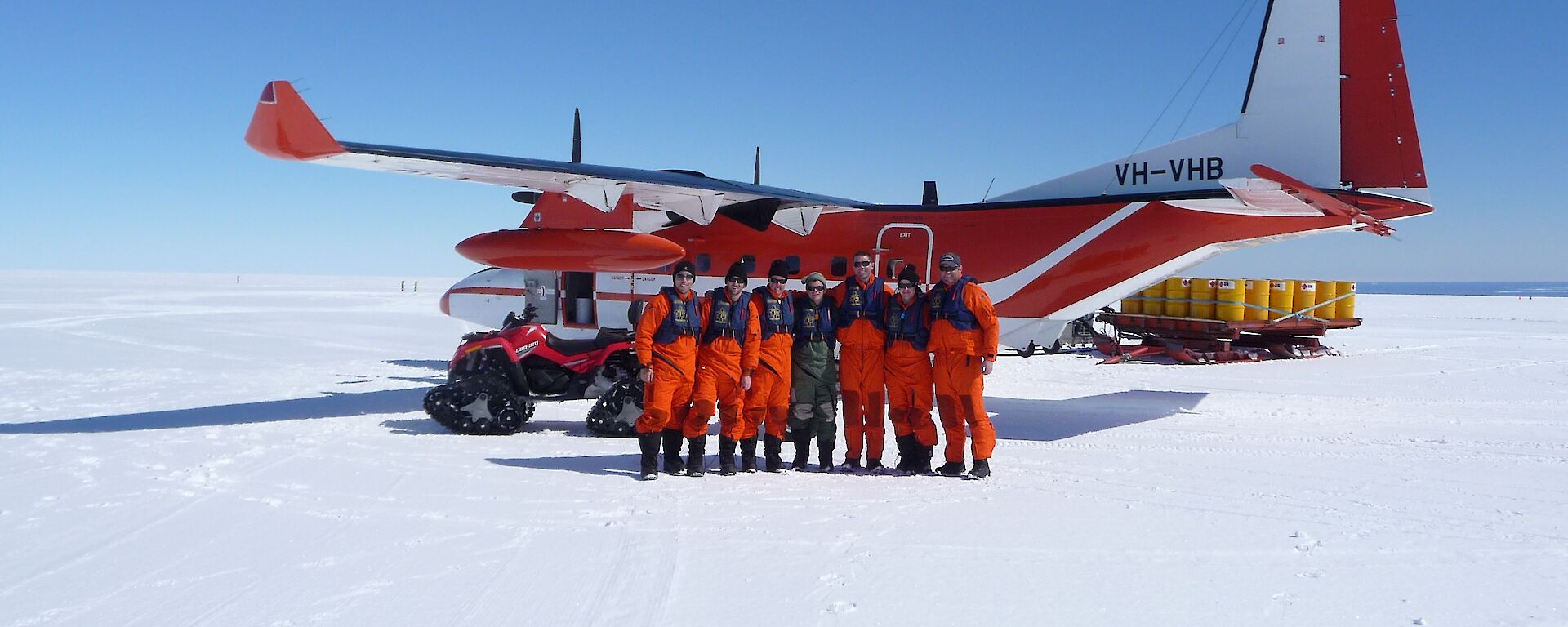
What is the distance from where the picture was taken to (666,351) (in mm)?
6535

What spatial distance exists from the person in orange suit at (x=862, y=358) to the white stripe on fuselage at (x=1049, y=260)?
3.73 meters

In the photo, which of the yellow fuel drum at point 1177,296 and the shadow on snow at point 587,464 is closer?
the shadow on snow at point 587,464

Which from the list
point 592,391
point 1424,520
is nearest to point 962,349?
point 1424,520

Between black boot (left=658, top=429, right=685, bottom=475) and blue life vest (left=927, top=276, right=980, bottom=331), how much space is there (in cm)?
227

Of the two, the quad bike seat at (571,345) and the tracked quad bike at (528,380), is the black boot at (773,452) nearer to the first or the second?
the tracked quad bike at (528,380)

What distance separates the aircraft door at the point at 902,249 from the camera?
10.6 metres

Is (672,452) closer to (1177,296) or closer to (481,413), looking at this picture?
(481,413)

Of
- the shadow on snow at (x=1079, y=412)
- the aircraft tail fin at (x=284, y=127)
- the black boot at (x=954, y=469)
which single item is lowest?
the black boot at (x=954, y=469)

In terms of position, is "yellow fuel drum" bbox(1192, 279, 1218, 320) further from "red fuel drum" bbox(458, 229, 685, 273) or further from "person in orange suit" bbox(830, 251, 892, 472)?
"person in orange suit" bbox(830, 251, 892, 472)

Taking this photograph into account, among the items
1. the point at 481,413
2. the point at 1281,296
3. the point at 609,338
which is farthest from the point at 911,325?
the point at 1281,296

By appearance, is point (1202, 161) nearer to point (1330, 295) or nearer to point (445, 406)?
point (445, 406)

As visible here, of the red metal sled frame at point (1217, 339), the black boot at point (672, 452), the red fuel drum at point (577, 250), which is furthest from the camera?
the red metal sled frame at point (1217, 339)

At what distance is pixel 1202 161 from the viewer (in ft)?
31.0

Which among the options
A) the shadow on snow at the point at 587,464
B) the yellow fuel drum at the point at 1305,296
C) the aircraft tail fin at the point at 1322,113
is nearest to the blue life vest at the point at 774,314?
the shadow on snow at the point at 587,464
